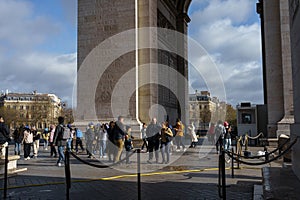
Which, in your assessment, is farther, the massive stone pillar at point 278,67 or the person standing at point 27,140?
the massive stone pillar at point 278,67

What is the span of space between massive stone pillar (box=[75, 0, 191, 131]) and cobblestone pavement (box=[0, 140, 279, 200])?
27.4ft

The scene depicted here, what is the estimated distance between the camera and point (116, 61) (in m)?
19.1

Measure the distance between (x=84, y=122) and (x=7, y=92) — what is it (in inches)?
4271

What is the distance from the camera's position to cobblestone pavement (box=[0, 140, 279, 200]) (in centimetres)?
663

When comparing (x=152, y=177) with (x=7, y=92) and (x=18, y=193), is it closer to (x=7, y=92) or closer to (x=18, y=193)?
(x=18, y=193)

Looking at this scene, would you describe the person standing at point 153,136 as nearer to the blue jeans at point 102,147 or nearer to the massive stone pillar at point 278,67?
the blue jeans at point 102,147

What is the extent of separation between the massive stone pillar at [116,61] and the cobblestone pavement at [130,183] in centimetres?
834

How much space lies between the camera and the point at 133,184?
7.75 meters

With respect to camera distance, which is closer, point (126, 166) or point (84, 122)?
point (126, 166)

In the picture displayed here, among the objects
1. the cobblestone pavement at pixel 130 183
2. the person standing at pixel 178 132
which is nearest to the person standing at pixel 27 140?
the cobblestone pavement at pixel 130 183

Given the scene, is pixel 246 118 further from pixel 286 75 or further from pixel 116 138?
pixel 116 138

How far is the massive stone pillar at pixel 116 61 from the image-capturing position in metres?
18.8

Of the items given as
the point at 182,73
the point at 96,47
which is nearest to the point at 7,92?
the point at 182,73

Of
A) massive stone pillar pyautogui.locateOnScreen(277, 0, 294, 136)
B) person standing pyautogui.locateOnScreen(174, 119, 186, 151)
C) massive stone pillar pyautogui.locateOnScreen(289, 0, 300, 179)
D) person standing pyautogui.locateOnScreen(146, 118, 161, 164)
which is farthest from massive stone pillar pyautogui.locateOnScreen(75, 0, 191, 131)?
massive stone pillar pyautogui.locateOnScreen(289, 0, 300, 179)
